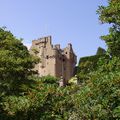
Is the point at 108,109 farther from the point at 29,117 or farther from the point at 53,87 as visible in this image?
the point at 29,117

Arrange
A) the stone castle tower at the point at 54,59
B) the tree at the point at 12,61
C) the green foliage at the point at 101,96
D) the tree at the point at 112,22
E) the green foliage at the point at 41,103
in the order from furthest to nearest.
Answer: the stone castle tower at the point at 54,59 → the tree at the point at 12,61 → the green foliage at the point at 41,103 → the tree at the point at 112,22 → the green foliage at the point at 101,96

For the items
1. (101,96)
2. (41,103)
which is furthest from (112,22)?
(41,103)

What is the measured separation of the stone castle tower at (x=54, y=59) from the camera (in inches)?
3408

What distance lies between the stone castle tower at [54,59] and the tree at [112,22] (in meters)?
69.3

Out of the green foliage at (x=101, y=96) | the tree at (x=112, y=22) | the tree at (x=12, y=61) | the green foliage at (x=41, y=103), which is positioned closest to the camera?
the green foliage at (x=101, y=96)

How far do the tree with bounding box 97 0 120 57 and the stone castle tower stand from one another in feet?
228

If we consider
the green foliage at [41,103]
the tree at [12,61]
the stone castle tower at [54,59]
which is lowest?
the green foliage at [41,103]

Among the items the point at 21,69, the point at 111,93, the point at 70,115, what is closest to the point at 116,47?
the point at 111,93

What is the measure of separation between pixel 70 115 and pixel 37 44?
247 ft

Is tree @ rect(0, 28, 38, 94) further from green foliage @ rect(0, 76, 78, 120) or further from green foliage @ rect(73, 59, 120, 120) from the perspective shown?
green foliage @ rect(73, 59, 120, 120)

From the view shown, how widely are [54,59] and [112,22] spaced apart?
2790 inches

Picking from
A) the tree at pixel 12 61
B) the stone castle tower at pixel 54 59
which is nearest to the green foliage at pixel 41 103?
the tree at pixel 12 61

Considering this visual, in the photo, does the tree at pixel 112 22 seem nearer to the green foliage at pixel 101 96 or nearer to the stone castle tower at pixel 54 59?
the green foliage at pixel 101 96

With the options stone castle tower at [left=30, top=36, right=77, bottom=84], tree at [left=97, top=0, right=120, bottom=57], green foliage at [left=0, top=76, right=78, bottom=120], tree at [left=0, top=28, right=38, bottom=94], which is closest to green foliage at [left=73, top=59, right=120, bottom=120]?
tree at [left=97, top=0, right=120, bottom=57]
